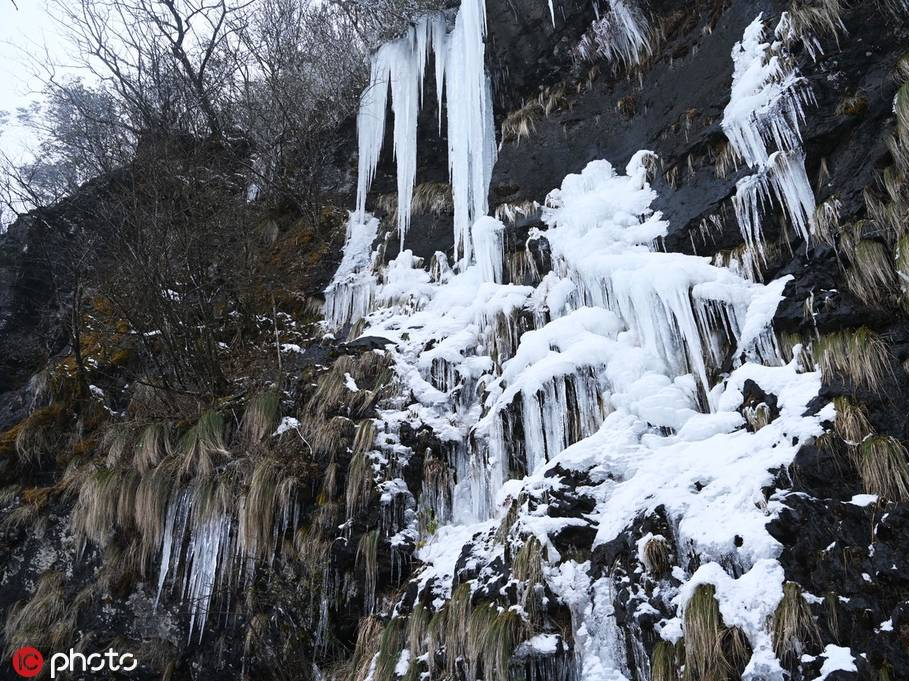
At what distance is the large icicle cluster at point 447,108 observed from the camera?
7703mm

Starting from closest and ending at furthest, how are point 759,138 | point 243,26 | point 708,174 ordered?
point 759,138, point 708,174, point 243,26

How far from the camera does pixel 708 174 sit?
5.60m

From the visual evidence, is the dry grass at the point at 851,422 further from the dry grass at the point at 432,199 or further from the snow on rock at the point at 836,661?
the dry grass at the point at 432,199

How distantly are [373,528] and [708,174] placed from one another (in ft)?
13.9

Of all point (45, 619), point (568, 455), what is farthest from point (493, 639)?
point (45, 619)

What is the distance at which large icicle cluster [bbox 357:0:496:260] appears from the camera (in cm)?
770

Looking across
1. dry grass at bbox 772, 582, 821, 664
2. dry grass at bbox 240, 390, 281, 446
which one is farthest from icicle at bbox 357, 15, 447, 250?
dry grass at bbox 772, 582, 821, 664

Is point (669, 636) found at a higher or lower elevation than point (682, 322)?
lower

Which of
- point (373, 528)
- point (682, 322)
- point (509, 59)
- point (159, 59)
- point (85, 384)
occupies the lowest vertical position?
point (373, 528)

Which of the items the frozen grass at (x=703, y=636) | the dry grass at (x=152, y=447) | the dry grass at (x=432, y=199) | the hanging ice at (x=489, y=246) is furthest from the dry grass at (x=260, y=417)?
the frozen grass at (x=703, y=636)

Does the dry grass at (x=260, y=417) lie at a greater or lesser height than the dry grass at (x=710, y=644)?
greater

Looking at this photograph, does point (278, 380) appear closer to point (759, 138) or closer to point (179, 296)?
point (179, 296)

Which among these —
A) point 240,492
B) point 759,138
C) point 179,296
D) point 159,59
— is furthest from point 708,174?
point 159,59

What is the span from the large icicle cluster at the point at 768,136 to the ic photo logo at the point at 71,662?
6.31m
